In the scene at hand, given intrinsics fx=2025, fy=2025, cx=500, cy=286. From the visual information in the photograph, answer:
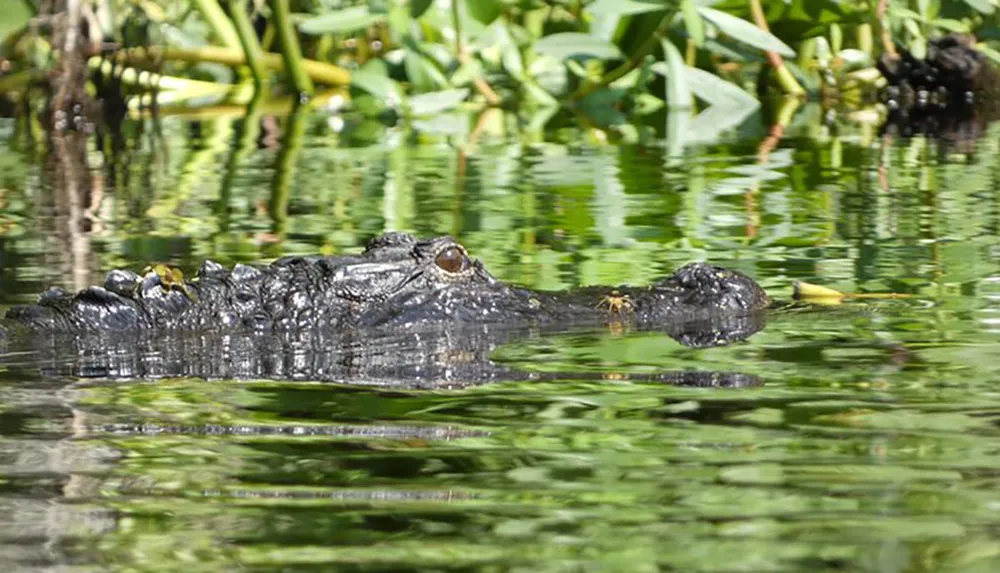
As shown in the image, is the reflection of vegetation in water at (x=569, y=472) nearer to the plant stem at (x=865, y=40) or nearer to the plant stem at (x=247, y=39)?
the plant stem at (x=247, y=39)

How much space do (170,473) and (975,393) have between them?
1.86 m

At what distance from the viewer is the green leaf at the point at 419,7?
44.4ft

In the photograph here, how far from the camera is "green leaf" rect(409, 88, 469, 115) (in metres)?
15.0

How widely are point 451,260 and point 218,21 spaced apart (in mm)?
11032

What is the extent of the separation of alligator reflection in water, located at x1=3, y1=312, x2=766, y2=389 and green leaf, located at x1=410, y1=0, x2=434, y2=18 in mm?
7770

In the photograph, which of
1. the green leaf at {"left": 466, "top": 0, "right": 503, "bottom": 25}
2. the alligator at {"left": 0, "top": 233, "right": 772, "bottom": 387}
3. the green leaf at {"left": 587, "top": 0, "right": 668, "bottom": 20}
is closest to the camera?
the alligator at {"left": 0, "top": 233, "right": 772, "bottom": 387}

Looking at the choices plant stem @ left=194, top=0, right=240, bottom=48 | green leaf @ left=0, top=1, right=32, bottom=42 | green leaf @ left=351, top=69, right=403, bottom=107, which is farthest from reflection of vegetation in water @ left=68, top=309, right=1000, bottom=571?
green leaf @ left=0, top=1, right=32, bottom=42

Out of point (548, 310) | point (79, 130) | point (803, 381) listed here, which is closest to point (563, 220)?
point (548, 310)

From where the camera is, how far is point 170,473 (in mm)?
3947

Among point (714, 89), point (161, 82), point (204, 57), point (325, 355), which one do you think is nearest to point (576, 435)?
point (325, 355)

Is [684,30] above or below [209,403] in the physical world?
above

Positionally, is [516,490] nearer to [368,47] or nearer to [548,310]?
[548,310]

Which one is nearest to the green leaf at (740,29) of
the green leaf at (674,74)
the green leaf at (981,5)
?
the green leaf at (674,74)

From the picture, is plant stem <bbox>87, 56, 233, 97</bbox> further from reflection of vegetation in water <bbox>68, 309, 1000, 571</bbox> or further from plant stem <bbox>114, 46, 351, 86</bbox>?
reflection of vegetation in water <bbox>68, 309, 1000, 571</bbox>
